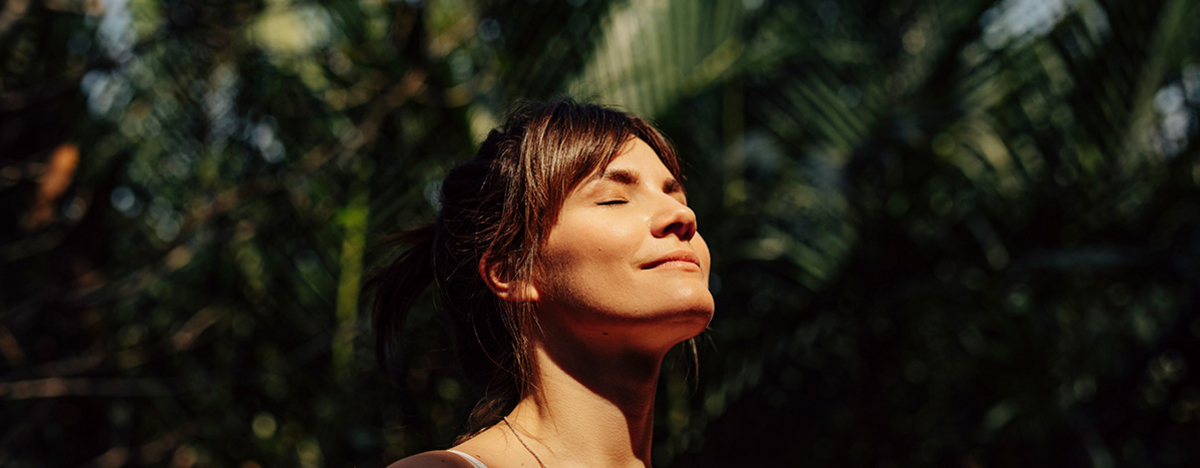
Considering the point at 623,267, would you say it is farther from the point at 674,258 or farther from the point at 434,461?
the point at 434,461

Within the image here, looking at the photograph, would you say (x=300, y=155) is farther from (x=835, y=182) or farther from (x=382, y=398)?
(x=835, y=182)

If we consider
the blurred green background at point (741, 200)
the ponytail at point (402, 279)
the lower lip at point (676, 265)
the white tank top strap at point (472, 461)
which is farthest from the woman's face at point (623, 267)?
the blurred green background at point (741, 200)

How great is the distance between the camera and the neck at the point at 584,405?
1.32m

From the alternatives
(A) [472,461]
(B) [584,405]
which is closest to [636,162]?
(B) [584,405]

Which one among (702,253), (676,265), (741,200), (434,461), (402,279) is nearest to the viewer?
(434,461)

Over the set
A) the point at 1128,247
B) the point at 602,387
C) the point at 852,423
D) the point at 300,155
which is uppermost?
the point at 300,155

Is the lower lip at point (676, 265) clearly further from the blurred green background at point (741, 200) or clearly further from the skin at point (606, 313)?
the blurred green background at point (741, 200)

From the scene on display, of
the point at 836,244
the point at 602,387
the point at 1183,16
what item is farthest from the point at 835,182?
the point at 602,387

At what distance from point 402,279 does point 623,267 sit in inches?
22.4

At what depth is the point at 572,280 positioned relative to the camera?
128 centimetres

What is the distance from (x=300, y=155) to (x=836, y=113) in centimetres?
204

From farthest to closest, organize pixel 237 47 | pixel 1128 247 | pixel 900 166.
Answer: pixel 237 47
pixel 900 166
pixel 1128 247

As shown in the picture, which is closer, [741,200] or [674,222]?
[674,222]

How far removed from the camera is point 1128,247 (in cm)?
260
